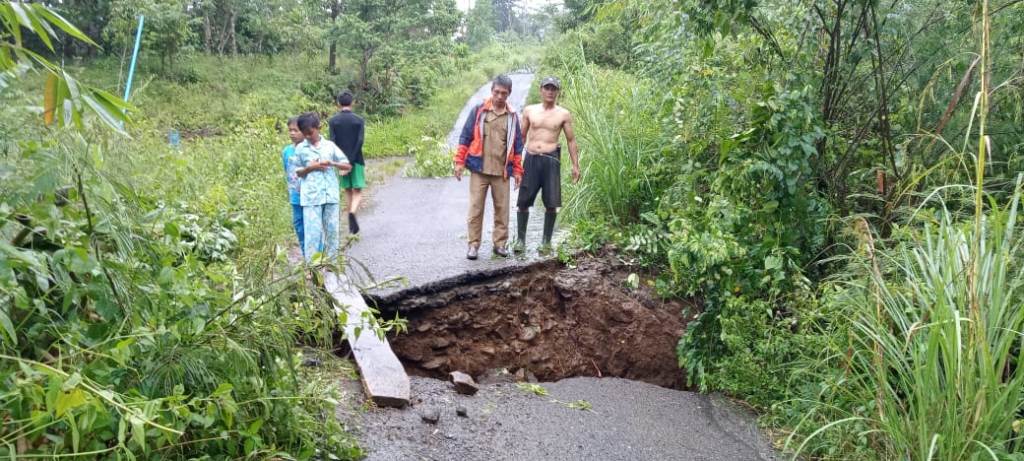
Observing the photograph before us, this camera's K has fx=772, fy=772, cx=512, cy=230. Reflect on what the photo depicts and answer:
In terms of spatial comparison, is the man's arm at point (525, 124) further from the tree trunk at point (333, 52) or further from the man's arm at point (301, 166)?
the tree trunk at point (333, 52)

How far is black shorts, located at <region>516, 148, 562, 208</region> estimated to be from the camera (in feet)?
24.0

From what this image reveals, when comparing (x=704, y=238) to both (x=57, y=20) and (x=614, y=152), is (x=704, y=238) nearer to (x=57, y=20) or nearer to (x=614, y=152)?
(x=614, y=152)

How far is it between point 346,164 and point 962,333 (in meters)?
4.86

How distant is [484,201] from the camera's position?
746 centimetres

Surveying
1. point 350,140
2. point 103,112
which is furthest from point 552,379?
point 103,112

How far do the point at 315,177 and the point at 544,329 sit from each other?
7.97 ft

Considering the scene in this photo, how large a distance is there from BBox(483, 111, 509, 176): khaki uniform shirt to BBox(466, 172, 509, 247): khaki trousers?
0.51ft

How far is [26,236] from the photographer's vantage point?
2910 millimetres

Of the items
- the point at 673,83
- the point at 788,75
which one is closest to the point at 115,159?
the point at 788,75

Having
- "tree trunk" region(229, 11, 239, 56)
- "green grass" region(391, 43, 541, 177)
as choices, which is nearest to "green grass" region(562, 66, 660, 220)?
"green grass" region(391, 43, 541, 177)

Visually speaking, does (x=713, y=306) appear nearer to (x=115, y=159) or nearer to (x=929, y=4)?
(x=929, y=4)

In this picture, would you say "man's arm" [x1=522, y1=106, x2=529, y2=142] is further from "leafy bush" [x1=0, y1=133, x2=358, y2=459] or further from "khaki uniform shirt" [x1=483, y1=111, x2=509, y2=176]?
"leafy bush" [x1=0, y1=133, x2=358, y2=459]

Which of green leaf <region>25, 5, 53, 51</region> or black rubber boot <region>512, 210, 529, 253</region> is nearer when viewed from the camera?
green leaf <region>25, 5, 53, 51</region>

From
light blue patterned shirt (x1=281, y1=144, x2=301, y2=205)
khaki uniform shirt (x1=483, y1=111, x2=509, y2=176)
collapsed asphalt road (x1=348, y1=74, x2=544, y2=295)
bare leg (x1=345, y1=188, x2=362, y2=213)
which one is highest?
khaki uniform shirt (x1=483, y1=111, x2=509, y2=176)
